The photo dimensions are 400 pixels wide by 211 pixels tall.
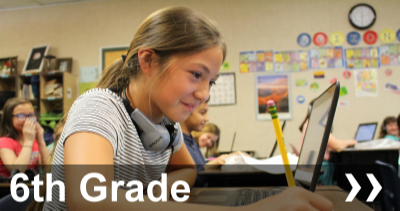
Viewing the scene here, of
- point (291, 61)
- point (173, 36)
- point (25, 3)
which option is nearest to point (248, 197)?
point (173, 36)

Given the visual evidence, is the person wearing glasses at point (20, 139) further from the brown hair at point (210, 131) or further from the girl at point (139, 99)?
the girl at point (139, 99)

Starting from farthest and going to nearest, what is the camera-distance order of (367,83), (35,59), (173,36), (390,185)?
(35,59) → (367,83) → (390,185) → (173,36)

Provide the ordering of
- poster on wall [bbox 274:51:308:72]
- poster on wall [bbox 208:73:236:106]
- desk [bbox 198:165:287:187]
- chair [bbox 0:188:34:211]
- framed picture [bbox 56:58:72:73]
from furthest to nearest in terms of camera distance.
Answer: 1. framed picture [bbox 56:58:72:73]
2. poster on wall [bbox 208:73:236:106]
3. poster on wall [bbox 274:51:308:72]
4. desk [bbox 198:165:287:187]
5. chair [bbox 0:188:34:211]

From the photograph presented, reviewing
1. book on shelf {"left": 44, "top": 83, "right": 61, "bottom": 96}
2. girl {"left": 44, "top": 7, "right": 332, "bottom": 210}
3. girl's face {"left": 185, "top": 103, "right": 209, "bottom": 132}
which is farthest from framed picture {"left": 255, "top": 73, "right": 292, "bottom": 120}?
girl {"left": 44, "top": 7, "right": 332, "bottom": 210}

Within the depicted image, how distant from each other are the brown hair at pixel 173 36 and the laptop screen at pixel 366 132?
316cm

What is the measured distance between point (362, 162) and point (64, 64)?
3.56 metres

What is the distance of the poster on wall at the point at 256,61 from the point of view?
3684 mm

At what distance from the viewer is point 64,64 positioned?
399 cm

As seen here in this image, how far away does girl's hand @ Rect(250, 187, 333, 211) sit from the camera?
0.37 m

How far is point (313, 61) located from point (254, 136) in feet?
3.69

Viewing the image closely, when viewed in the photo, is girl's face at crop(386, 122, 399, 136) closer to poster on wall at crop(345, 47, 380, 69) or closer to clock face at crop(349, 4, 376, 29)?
poster on wall at crop(345, 47, 380, 69)

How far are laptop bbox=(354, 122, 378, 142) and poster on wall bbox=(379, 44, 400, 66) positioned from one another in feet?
2.45

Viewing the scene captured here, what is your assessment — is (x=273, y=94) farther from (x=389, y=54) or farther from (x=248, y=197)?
(x=248, y=197)

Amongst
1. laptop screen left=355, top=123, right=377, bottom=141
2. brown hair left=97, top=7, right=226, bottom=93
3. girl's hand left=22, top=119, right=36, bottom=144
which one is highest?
brown hair left=97, top=7, right=226, bottom=93
